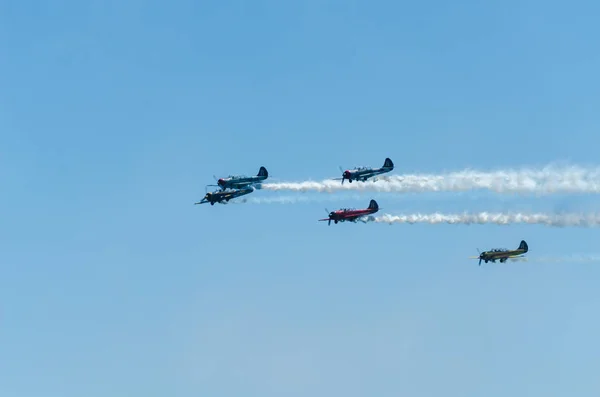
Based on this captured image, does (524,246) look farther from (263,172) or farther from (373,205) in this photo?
(263,172)

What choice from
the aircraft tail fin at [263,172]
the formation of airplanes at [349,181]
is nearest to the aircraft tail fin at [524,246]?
the formation of airplanes at [349,181]

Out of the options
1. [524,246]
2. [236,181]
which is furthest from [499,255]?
[236,181]

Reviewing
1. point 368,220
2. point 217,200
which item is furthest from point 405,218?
point 217,200

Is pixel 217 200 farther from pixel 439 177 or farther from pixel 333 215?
pixel 439 177

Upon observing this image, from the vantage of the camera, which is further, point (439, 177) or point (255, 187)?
point (255, 187)

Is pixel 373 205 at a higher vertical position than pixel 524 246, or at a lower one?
higher

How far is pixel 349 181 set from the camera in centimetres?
12938

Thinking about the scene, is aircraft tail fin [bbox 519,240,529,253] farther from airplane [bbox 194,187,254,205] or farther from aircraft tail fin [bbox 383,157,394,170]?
airplane [bbox 194,187,254,205]

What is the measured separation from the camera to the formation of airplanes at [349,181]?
127875 millimetres

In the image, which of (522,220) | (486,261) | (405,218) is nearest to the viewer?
(522,220)

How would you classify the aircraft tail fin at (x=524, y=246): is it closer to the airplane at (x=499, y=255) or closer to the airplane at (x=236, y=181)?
the airplane at (x=499, y=255)

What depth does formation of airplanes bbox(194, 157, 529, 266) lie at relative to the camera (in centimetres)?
12788

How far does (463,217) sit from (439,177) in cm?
629

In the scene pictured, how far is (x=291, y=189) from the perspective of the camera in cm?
12988
